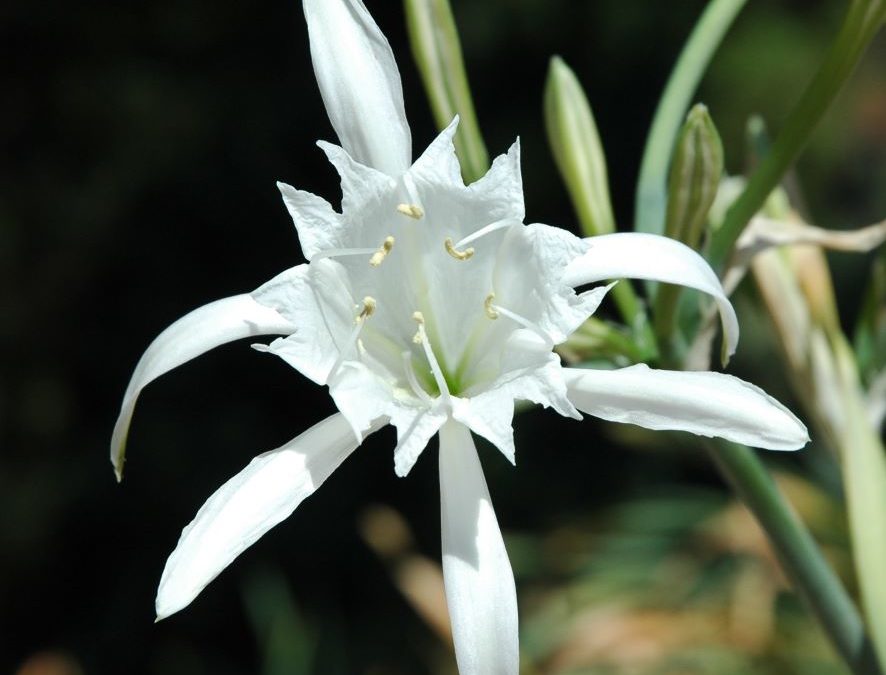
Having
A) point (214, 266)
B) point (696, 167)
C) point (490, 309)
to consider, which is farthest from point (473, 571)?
point (214, 266)

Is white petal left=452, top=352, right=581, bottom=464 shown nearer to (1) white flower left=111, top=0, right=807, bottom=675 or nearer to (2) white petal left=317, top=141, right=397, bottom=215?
(1) white flower left=111, top=0, right=807, bottom=675

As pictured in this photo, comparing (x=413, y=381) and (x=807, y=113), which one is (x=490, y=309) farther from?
(x=807, y=113)

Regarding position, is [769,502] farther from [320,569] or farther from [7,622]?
[7,622]

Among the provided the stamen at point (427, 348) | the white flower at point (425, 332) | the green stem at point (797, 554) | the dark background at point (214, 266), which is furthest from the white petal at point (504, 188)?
the dark background at point (214, 266)

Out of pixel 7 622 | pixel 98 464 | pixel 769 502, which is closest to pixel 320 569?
pixel 98 464

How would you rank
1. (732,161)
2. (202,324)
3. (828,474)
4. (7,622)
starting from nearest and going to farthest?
(202,324) → (828,474) → (732,161) → (7,622)

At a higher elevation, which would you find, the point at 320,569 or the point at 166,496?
the point at 166,496

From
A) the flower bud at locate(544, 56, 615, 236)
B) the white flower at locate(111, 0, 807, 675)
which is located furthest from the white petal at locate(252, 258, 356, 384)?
the flower bud at locate(544, 56, 615, 236)
